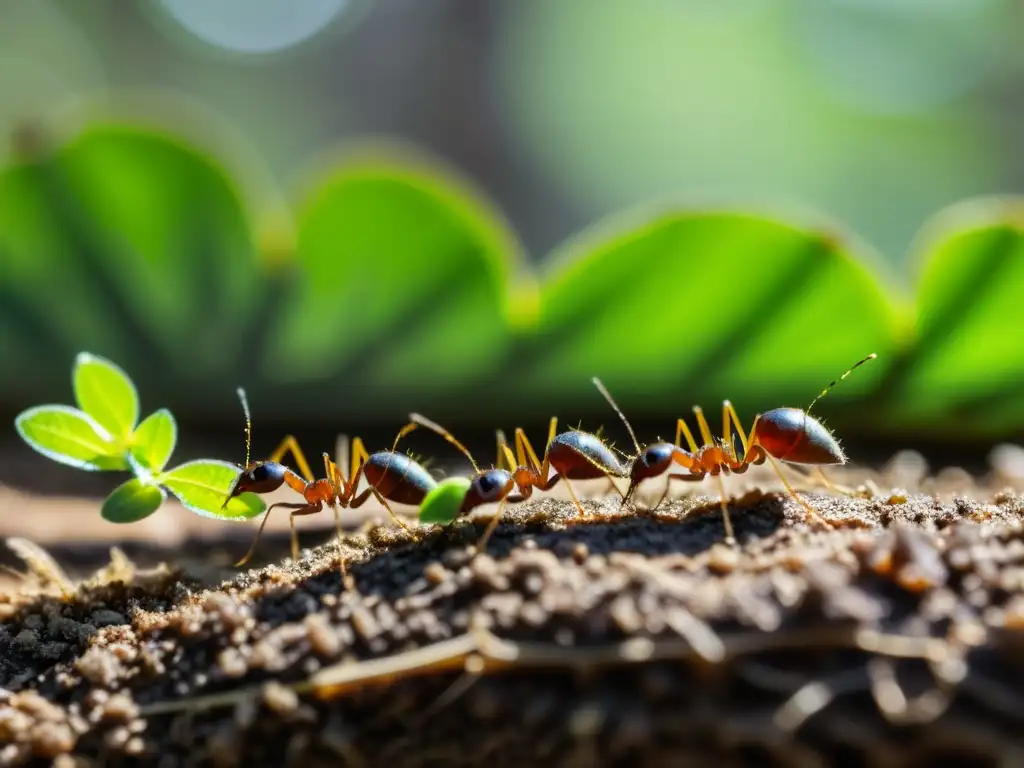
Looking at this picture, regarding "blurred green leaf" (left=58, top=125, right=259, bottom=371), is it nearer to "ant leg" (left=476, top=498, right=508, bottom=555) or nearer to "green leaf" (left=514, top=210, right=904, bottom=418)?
"green leaf" (left=514, top=210, right=904, bottom=418)

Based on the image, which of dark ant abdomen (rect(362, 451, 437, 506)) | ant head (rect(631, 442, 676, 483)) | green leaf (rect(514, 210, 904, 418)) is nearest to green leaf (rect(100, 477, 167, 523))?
dark ant abdomen (rect(362, 451, 437, 506))

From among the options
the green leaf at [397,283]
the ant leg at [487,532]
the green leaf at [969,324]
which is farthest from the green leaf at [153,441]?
the green leaf at [969,324]

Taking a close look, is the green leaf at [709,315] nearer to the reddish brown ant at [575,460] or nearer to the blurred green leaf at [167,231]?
the reddish brown ant at [575,460]

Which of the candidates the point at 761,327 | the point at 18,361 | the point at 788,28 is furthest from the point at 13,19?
the point at 761,327

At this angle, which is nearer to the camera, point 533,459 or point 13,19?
point 533,459

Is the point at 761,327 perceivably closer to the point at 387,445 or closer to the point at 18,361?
the point at 387,445
